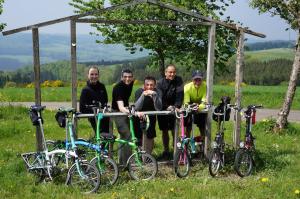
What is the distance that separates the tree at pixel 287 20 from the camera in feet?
47.6

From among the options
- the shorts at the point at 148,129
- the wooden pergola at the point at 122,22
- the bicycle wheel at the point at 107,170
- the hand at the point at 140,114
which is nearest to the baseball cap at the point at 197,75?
the wooden pergola at the point at 122,22

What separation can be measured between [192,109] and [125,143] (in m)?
1.62

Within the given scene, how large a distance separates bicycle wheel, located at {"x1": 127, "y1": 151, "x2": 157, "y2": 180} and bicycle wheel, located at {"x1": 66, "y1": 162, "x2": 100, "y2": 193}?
85cm

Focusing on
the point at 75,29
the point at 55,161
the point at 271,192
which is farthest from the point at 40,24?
the point at 271,192

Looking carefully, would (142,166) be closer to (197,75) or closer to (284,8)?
(197,75)

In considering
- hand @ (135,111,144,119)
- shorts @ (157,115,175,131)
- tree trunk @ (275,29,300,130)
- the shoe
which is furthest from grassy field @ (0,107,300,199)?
tree trunk @ (275,29,300,130)

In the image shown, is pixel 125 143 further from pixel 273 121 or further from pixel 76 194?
pixel 273 121

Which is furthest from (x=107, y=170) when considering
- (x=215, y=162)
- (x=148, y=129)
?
(x=215, y=162)

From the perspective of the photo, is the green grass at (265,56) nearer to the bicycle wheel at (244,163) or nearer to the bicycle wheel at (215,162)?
the bicycle wheel at (244,163)

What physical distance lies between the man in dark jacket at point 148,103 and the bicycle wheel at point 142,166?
2.42 feet

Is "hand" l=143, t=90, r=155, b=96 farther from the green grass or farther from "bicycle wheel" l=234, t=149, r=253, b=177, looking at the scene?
the green grass

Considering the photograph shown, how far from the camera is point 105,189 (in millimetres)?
8234

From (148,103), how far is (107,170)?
1684 millimetres

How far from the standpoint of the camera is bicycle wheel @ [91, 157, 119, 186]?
840cm
